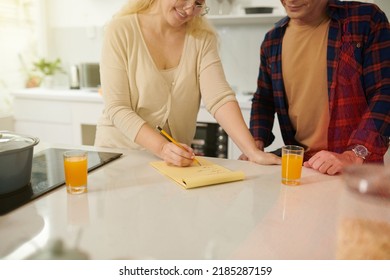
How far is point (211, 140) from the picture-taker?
2.54 meters

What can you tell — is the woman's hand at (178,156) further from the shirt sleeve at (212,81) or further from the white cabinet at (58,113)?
the white cabinet at (58,113)

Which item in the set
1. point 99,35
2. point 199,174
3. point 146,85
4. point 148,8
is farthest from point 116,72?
point 99,35

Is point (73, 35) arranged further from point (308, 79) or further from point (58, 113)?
point (308, 79)

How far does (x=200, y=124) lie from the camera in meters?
2.53

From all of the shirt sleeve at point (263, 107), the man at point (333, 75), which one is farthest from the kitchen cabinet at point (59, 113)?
the man at point (333, 75)

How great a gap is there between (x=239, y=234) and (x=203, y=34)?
2.90 ft

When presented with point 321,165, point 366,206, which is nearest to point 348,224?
point 366,206

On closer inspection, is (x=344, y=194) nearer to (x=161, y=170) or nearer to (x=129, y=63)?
(x=161, y=170)

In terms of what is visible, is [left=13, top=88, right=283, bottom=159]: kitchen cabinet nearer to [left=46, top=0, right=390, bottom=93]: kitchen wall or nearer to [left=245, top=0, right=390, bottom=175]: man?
[left=46, top=0, right=390, bottom=93]: kitchen wall

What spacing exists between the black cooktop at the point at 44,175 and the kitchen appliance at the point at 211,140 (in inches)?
52.9

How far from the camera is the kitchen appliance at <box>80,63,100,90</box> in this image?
3.22 metres

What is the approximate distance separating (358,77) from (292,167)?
59 centimetres

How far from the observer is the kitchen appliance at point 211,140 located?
2.51 metres

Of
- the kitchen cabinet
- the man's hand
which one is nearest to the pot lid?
the man's hand
